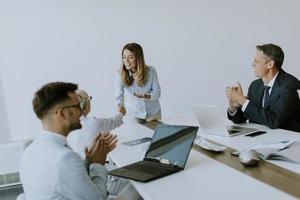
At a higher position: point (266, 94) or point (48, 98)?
point (48, 98)

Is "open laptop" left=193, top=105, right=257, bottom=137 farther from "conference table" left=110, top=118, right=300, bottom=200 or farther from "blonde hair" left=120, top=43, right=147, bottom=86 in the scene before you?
"blonde hair" left=120, top=43, right=147, bottom=86

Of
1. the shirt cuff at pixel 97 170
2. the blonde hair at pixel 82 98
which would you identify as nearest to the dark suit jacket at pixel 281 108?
the blonde hair at pixel 82 98

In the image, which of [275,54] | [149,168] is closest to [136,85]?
[275,54]

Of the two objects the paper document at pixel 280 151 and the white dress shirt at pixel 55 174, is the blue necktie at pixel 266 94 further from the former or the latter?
the white dress shirt at pixel 55 174

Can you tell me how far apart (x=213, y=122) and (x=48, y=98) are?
3.83 ft

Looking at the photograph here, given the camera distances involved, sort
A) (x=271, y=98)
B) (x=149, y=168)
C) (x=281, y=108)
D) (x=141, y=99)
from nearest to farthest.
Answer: (x=149, y=168)
(x=281, y=108)
(x=271, y=98)
(x=141, y=99)

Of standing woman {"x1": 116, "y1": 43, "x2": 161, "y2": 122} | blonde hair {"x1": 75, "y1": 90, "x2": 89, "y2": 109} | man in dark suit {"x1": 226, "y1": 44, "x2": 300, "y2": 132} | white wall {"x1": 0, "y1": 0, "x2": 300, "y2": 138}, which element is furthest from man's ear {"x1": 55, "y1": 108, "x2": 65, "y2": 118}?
white wall {"x1": 0, "y1": 0, "x2": 300, "y2": 138}

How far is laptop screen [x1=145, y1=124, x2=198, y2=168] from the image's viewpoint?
171 centimetres

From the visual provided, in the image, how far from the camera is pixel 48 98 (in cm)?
149

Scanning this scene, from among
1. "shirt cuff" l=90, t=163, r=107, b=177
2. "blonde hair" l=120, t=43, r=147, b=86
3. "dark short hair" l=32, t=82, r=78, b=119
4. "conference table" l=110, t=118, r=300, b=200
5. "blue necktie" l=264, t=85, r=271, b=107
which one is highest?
"dark short hair" l=32, t=82, r=78, b=119

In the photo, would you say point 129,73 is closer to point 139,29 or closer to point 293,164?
point 139,29

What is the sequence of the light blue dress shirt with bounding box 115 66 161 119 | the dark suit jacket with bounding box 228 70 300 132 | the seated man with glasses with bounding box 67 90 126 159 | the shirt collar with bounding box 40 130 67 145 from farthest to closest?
1. the light blue dress shirt with bounding box 115 66 161 119
2. the dark suit jacket with bounding box 228 70 300 132
3. the seated man with glasses with bounding box 67 90 126 159
4. the shirt collar with bounding box 40 130 67 145

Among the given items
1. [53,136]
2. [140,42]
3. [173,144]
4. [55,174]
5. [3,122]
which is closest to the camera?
[55,174]

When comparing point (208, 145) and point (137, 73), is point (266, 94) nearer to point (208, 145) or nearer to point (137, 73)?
point (208, 145)
